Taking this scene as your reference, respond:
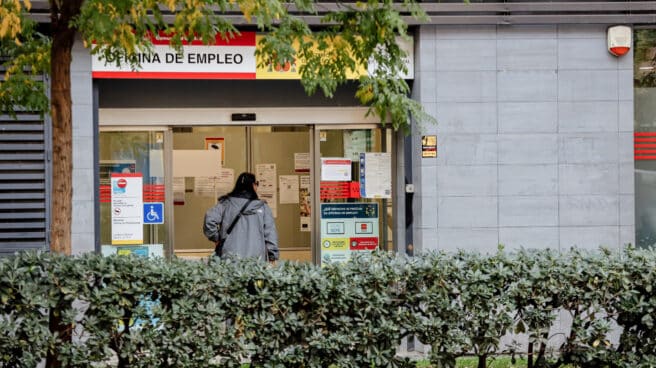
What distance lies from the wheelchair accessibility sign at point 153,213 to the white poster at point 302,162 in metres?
1.95

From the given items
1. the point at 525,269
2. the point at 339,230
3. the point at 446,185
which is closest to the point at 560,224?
the point at 446,185

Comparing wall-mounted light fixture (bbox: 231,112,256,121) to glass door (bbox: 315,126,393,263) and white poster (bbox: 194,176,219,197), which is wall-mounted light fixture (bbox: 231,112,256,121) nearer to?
glass door (bbox: 315,126,393,263)

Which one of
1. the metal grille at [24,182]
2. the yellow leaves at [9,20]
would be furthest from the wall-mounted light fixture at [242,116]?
the yellow leaves at [9,20]

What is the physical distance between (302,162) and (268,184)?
704 mm

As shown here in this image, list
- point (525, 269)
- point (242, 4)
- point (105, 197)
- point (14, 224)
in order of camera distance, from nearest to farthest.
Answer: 1. point (242, 4)
2. point (525, 269)
3. point (14, 224)
4. point (105, 197)

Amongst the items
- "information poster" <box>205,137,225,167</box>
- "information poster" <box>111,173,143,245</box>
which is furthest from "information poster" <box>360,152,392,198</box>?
"information poster" <box>111,173,143,245</box>

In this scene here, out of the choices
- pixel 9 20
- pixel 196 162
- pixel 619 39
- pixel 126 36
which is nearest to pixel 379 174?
pixel 196 162

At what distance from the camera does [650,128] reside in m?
10.6

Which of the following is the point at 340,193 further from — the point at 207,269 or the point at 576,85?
the point at 207,269

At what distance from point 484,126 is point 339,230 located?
89.6 inches

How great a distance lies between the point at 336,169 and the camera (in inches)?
438

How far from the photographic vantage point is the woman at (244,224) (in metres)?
9.21

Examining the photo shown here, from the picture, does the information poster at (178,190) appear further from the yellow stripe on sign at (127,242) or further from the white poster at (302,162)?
the white poster at (302,162)

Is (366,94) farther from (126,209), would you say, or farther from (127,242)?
(127,242)
